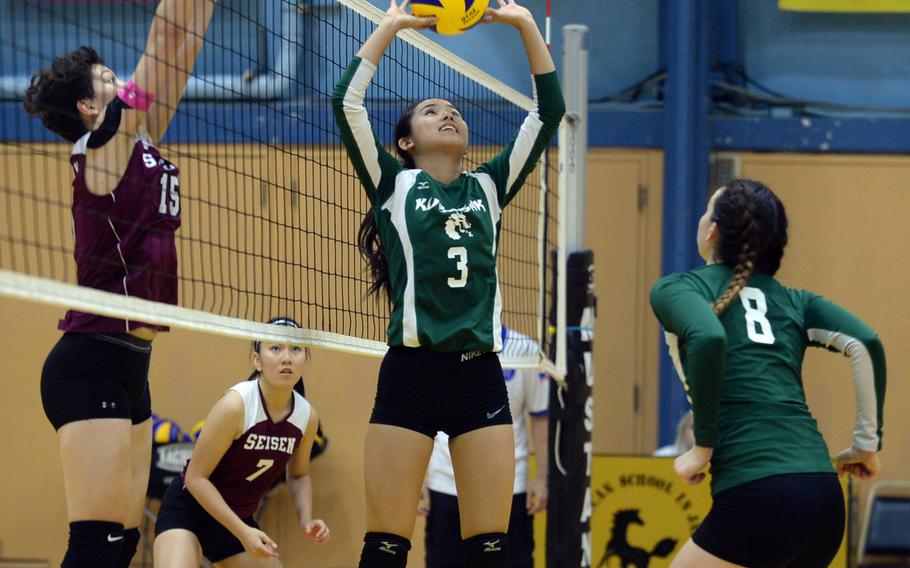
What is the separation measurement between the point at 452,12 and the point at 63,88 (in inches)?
48.8

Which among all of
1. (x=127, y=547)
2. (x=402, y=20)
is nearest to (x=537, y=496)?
(x=127, y=547)

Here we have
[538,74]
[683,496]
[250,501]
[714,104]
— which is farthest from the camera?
[714,104]

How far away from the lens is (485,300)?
3805 mm

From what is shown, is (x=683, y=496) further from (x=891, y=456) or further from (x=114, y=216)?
(x=114, y=216)

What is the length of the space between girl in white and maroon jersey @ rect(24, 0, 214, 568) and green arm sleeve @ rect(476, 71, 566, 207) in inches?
40.9

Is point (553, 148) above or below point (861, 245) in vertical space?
above

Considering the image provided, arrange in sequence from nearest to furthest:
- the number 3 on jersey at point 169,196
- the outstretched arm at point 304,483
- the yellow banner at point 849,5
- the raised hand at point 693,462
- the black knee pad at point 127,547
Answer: the raised hand at point 693,462 < the number 3 on jersey at point 169,196 < the black knee pad at point 127,547 < the outstretched arm at point 304,483 < the yellow banner at point 849,5

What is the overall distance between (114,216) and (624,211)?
452 cm

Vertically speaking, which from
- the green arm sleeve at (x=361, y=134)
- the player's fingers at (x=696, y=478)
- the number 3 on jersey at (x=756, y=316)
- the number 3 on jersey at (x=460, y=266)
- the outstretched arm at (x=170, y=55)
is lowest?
the player's fingers at (x=696, y=478)

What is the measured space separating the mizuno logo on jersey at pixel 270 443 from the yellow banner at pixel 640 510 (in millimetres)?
2067

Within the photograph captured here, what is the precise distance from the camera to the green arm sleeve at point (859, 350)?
3506 millimetres

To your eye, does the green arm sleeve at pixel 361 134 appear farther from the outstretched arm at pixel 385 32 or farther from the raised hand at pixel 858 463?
the raised hand at pixel 858 463

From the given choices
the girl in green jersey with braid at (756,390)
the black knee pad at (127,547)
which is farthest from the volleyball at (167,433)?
the girl in green jersey with braid at (756,390)

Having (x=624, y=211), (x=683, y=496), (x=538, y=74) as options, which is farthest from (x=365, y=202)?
(x=538, y=74)
